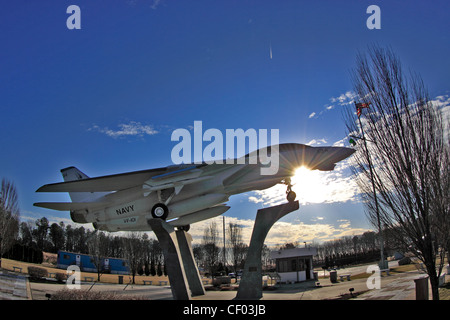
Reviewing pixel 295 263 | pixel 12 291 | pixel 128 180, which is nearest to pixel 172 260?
pixel 128 180

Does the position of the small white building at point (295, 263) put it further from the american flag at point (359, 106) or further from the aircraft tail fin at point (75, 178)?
the aircraft tail fin at point (75, 178)

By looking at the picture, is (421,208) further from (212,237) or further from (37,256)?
Answer: (37,256)

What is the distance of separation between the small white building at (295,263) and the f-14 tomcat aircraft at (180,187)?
13928 mm

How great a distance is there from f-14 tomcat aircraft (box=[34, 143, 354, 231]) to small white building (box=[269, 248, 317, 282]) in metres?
13.9

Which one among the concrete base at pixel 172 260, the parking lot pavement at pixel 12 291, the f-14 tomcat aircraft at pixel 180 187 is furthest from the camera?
the f-14 tomcat aircraft at pixel 180 187

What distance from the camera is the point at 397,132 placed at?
10.6m

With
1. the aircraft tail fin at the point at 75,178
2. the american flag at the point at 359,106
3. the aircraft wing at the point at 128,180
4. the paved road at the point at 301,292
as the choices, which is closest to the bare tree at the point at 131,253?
the paved road at the point at 301,292

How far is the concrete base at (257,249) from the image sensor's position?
1268 cm

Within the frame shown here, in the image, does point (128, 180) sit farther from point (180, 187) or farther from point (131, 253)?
point (131, 253)

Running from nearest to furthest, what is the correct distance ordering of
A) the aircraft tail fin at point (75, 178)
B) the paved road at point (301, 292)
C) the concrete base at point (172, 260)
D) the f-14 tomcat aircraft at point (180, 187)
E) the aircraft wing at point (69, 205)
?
the concrete base at point (172, 260)
the f-14 tomcat aircraft at point (180, 187)
the paved road at point (301, 292)
the aircraft wing at point (69, 205)
the aircraft tail fin at point (75, 178)

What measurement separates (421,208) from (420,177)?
1.03m

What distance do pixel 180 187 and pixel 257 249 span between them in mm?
4418

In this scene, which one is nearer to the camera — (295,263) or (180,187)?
(180,187)

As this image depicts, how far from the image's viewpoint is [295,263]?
26562 millimetres
